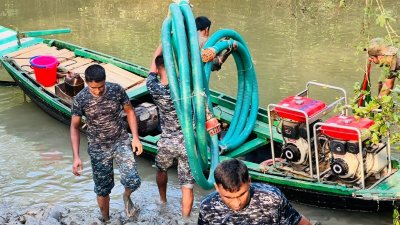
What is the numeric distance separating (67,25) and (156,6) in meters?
2.88

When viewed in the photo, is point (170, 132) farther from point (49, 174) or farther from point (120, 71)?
point (120, 71)

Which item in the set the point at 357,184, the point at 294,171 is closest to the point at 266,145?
the point at 294,171

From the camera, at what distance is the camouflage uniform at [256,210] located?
3.94m

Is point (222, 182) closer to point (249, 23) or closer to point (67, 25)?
point (249, 23)

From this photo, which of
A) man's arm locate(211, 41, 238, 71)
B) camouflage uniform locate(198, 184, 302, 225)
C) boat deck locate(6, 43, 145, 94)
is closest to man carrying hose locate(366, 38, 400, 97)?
man's arm locate(211, 41, 238, 71)

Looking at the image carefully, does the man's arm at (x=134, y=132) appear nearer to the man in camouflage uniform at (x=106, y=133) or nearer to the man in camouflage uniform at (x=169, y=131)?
the man in camouflage uniform at (x=106, y=133)

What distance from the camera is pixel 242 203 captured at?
387 cm

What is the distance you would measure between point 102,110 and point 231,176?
3168 mm

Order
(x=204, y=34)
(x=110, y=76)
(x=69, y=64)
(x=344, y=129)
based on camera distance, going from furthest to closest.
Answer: (x=69, y=64)
(x=110, y=76)
(x=204, y=34)
(x=344, y=129)

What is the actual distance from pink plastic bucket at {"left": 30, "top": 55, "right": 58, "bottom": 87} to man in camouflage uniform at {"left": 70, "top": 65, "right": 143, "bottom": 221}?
3.83 m

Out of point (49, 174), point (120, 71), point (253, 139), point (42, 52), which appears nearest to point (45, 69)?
point (120, 71)

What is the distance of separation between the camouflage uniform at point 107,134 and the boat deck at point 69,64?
3.20 metres

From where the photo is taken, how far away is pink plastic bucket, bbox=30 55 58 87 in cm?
1038

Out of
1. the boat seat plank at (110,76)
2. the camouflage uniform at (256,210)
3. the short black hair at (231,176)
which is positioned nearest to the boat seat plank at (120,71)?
the boat seat plank at (110,76)
